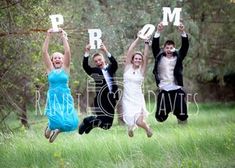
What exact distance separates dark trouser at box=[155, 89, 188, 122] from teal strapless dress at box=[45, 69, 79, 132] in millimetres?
1080

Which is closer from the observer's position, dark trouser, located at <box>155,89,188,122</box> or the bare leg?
the bare leg

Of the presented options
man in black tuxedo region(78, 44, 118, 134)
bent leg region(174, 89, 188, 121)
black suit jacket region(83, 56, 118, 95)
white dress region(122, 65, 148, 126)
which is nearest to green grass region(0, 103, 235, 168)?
bent leg region(174, 89, 188, 121)

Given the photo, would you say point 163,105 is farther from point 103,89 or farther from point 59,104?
point 59,104

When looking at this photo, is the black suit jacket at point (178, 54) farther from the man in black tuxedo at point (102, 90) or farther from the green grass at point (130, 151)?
the green grass at point (130, 151)

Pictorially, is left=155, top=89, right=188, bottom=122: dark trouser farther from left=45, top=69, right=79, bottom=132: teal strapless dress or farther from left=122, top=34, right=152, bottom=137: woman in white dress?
left=45, top=69, right=79, bottom=132: teal strapless dress

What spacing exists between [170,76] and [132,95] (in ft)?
1.62

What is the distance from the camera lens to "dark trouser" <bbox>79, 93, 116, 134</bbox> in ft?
22.4

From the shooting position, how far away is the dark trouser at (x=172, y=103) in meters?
6.96

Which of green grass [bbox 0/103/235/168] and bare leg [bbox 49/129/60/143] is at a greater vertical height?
bare leg [bbox 49/129/60/143]

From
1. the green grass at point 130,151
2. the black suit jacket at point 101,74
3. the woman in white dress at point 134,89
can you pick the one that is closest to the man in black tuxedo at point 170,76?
the woman in white dress at point 134,89

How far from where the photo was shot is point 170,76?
6.84 metres

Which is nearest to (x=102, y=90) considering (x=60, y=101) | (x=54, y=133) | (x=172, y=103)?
(x=60, y=101)

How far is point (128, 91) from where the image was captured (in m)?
6.80

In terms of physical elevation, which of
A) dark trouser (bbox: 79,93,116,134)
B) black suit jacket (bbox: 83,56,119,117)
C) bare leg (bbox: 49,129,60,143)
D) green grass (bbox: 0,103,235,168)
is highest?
black suit jacket (bbox: 83,56,119,117)
